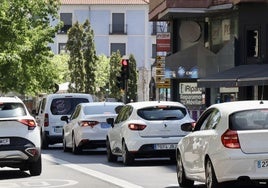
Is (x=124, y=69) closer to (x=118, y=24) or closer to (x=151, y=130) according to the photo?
(x=151, y=130)

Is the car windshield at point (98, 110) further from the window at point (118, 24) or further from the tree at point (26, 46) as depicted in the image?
the window at point (118, 24)

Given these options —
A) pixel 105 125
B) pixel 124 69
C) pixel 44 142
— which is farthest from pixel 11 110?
pixel 124 69

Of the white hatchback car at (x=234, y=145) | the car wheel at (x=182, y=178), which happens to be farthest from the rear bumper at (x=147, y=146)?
the white hatchback car at (x=234, y=145)

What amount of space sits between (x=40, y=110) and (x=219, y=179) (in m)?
19.3

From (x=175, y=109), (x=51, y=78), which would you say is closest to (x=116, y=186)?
(x=175, y=109)

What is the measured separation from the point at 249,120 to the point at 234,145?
1.74 feet

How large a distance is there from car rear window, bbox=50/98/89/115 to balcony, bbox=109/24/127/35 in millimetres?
57887

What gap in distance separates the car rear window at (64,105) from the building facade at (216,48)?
4.43m

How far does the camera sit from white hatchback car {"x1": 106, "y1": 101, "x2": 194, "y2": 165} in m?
19.9

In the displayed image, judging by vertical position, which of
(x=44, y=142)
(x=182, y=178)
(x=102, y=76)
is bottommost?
(x=102, y=76)

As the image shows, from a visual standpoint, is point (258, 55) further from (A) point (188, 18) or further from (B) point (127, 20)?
(B) point (127, 20)

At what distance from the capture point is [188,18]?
36.7 meters

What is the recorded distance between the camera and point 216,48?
3500 centimetres

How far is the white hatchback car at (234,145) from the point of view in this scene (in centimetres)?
1230
